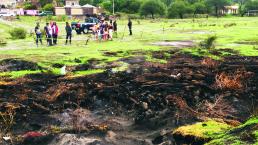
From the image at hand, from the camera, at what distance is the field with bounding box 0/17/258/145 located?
12.9 meters

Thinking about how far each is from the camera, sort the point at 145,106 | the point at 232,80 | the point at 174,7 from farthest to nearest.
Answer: the point at 174,7, the point at 232,80, the point at 145,106

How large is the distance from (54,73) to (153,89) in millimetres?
5085

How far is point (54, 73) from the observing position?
20.3 metres

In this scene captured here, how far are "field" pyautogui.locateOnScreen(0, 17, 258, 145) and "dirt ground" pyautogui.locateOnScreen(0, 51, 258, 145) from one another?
1.1 inches

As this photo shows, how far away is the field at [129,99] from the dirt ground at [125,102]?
1.1 inches

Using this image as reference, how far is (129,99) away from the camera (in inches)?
643

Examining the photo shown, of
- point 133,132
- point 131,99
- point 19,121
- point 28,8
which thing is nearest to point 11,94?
point 19,121

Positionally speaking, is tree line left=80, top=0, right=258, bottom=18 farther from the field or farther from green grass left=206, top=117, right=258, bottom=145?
green grass left=206, top=117, right=258, bottom=145

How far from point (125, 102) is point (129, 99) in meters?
0.19

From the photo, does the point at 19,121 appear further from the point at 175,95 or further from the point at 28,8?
the point at 28,8

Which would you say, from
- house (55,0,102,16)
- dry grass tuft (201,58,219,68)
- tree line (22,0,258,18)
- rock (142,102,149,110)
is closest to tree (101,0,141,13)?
tree line (22,0,258,18)

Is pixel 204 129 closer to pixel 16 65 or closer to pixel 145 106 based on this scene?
pixel 145 106

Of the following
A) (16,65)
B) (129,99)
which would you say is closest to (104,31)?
(16,65)

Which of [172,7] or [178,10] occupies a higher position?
[172,7]
